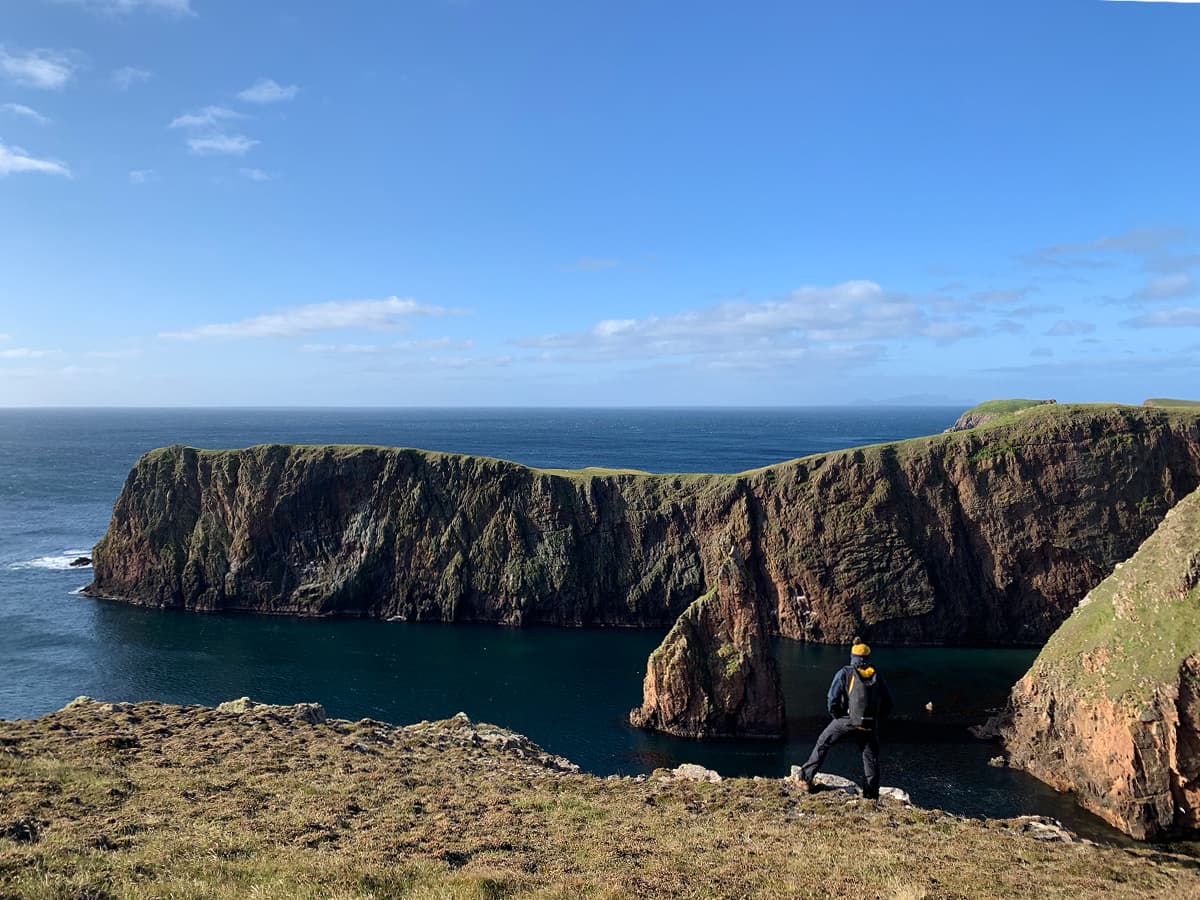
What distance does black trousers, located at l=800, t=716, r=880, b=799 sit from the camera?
20.1 m

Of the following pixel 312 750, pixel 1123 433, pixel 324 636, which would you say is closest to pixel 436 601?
pixel 324 636

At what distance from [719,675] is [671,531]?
34621 mm

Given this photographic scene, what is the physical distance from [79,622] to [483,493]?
45.4m

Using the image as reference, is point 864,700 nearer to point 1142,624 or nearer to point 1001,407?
point 1142,624

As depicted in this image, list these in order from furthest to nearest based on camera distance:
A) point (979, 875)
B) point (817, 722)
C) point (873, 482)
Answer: point (873, 482)
point (817, 722)
point (979, 875)

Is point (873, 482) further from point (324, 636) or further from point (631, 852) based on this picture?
point (631, 852)

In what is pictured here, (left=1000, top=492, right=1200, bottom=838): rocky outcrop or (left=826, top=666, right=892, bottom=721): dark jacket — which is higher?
(left=826, top=666, right=892, bottom=721): dark jacket

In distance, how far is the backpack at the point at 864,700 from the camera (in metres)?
19.7

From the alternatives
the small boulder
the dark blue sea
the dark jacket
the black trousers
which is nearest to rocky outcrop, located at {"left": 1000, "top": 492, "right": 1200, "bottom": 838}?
the dark blue sea

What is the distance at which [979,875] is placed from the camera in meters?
17.8

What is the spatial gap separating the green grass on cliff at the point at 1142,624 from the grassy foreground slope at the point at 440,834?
1909cm

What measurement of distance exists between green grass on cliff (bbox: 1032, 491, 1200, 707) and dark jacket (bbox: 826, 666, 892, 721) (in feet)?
92.0

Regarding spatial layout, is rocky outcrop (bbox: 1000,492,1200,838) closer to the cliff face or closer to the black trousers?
the black trousers

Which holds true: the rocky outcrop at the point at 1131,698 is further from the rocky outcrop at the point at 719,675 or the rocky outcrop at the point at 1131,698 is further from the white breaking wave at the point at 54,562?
the white breaking wave at the point at 54,562
